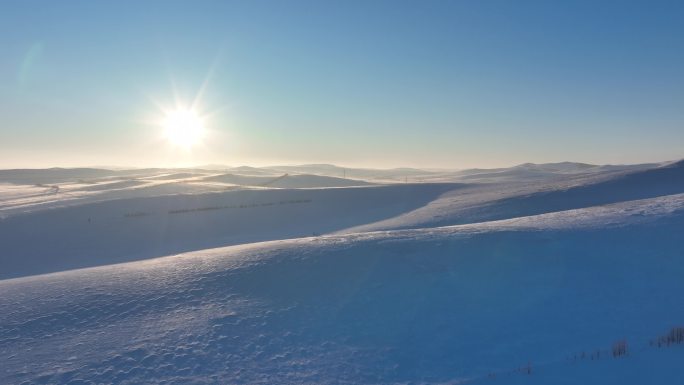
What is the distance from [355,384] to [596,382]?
375cm

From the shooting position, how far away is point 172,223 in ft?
101

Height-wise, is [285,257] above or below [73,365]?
above

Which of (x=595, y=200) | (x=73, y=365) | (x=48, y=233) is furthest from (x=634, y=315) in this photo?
(x=48, y=233)

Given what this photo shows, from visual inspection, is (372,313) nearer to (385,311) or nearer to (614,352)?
(385,311)

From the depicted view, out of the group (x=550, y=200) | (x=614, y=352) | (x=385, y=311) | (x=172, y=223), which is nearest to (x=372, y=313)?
(x=385, y=311)

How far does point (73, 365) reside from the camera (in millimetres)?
7902

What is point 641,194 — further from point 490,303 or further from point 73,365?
point 73,365

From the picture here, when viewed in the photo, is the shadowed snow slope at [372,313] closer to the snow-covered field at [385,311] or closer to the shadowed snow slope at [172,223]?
the snow-covered field at [385,311]

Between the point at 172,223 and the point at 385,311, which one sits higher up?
the point at 172,223

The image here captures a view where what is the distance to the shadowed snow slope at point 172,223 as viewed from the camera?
2392 cm

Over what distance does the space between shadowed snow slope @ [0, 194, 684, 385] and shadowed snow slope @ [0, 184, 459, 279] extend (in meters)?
11.2

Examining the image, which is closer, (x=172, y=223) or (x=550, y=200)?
(x=550, y=200)

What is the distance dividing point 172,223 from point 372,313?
81.9ft

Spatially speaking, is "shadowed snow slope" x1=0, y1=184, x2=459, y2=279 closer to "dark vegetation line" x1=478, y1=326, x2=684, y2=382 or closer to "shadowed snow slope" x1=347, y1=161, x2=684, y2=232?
"shadowed snow slope" x1=347, y1=161, x2=684, y2=232
